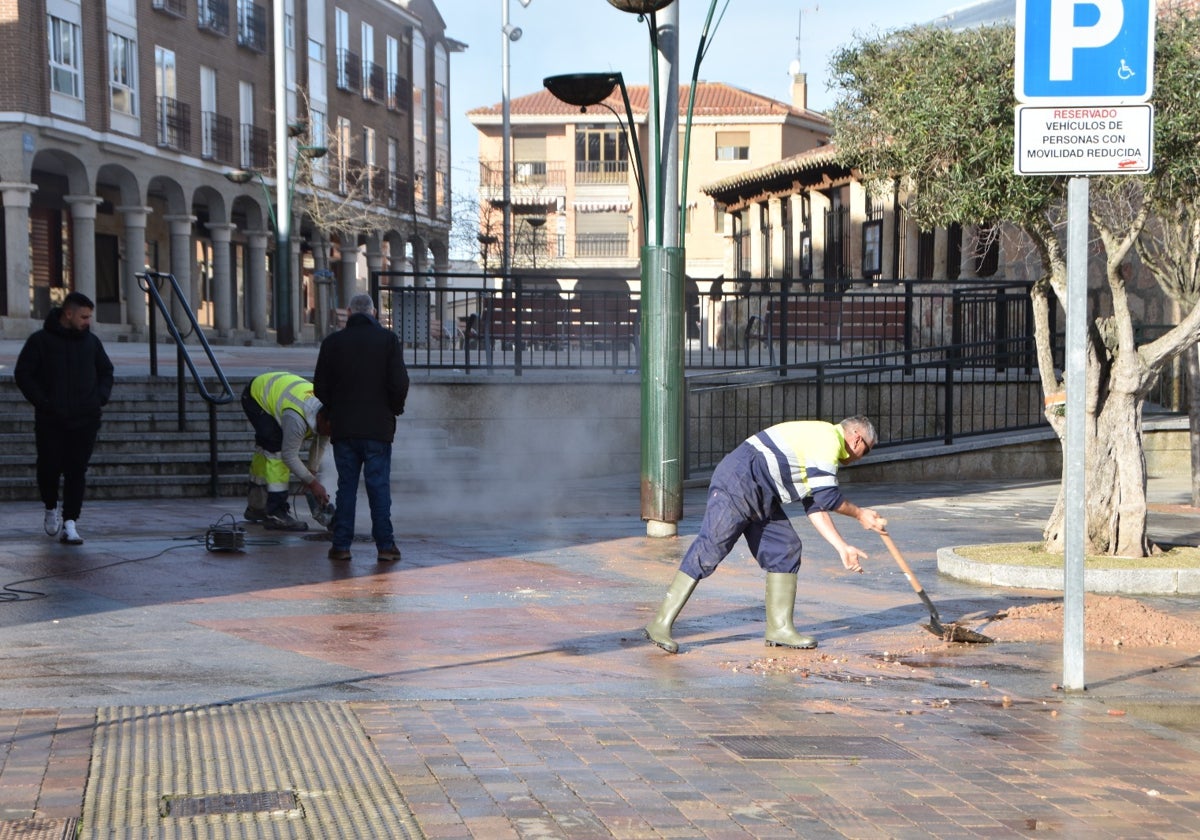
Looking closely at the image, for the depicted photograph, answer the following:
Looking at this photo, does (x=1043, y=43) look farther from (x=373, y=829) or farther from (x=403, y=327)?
(x=403, y=327)

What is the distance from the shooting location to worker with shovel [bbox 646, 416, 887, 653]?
6.81m

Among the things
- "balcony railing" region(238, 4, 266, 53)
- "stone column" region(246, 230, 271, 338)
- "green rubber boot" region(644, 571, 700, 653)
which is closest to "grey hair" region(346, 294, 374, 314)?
"green rubber boot" region(644, 571, 700, 653)

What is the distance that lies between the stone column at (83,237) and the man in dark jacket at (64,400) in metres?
23.7

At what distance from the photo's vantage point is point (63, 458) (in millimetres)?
10273

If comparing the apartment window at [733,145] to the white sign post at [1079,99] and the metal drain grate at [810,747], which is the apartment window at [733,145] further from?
the metal drain grate at [810,747]

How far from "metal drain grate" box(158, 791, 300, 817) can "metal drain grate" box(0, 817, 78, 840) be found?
0.86ft

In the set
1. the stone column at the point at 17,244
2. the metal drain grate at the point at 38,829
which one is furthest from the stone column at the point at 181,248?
the metal drain grate at the point at 38,829

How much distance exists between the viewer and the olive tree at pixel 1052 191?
8.87m

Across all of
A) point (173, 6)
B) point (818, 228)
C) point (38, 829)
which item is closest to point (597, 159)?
point (173, 6)

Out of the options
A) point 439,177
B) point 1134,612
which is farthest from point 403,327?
point 439,177

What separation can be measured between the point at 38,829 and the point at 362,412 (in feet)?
19.1

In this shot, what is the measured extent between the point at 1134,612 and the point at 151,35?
3324cm

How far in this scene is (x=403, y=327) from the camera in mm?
16297

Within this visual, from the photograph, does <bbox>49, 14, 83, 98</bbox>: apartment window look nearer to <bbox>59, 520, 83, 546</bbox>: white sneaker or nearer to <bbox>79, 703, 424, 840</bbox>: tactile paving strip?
<bbox>59, 520, 83, 546</bbox>: white sneaker
